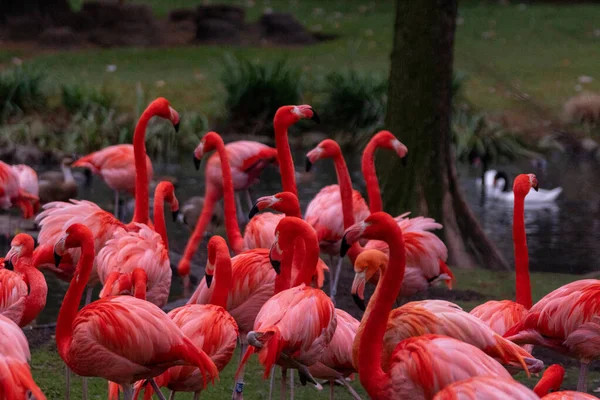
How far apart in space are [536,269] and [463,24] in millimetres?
16497

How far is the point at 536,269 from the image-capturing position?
818cm

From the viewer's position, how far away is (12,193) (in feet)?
26.8

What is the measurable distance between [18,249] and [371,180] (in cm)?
255

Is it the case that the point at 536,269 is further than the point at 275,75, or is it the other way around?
the point at 275,75

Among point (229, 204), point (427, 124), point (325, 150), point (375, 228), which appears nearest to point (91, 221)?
point (229, 204)

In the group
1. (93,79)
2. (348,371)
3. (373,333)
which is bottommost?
(93,79)

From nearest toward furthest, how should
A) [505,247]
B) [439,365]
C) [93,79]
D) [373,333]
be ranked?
[439,365] → [373,333] → [505,247] → [93,79]

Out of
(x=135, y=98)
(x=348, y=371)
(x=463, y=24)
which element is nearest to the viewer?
(x=348, y=371)

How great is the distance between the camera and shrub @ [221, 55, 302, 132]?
46.8 feet

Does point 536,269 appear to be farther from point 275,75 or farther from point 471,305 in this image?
point 275,75

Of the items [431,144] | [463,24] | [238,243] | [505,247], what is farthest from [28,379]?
[463,24]

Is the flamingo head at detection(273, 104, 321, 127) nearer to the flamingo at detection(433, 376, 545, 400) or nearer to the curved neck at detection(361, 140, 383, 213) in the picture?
the curved neck at detection(361, 140, 383, 213)

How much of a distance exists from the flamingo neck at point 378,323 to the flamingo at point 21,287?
5.64ft

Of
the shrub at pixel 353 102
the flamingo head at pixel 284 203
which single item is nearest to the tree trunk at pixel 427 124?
the flamingo head at pixel 284 203
